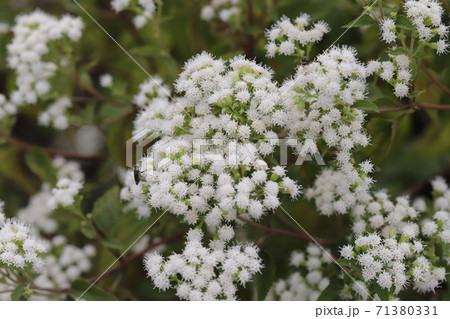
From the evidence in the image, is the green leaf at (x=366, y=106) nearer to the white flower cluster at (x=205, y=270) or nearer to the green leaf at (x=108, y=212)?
the white flower cluster at (x=205, y=270)

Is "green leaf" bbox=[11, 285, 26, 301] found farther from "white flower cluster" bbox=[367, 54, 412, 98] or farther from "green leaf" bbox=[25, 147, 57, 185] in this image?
"white flower cluster" bbox=[367, 54, 412, 98]

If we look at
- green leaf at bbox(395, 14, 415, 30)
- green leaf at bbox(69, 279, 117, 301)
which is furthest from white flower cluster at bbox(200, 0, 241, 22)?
green leaf at bbox(69, 279, 117, 301)

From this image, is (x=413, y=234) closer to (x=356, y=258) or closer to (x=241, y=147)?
(x=356, y=258)

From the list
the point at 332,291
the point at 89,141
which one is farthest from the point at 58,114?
the point at 332,291

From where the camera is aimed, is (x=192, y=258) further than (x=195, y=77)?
No
